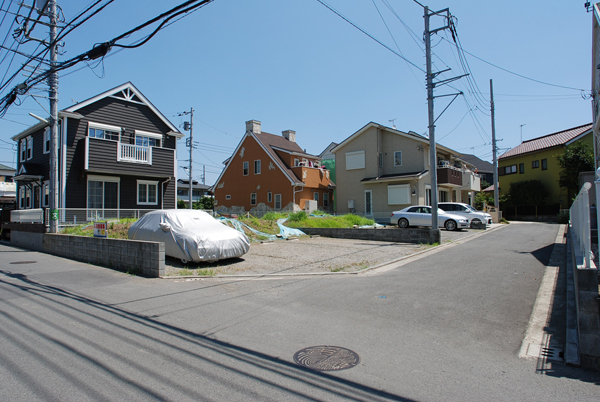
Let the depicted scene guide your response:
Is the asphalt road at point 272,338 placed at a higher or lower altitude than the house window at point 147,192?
lower

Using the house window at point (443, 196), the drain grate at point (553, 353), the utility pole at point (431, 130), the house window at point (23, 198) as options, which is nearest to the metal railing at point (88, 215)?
the house window at point (23, 198)

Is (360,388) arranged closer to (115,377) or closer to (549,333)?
(115,377)

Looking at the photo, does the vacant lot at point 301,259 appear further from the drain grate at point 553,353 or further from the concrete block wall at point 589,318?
the concrete block wall at point 589,318

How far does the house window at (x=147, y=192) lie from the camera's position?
71.9ft

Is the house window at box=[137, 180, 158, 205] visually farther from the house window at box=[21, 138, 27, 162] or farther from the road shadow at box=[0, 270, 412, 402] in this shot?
the road shadow at box=[0, 270, 412, 402]

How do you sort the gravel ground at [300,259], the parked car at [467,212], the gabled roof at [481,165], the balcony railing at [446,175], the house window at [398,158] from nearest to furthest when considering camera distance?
the gravel ground at [300,259] < the parked car at [467,212] < the balcony railing at [446,175] < the house window at [398,158] < the gabled roof at [481,165]

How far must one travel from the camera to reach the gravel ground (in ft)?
30.9

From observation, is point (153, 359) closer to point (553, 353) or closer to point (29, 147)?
point (553, 353)

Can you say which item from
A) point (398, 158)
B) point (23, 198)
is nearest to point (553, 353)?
point (398, 158)

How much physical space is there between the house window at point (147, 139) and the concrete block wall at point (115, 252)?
9351 millimetres

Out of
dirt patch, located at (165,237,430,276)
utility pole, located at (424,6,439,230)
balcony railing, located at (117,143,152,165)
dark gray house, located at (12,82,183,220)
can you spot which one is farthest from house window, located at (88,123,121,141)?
utility pole, located at (424,6,439,230)

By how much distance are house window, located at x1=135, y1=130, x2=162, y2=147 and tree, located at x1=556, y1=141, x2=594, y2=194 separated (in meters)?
31.0

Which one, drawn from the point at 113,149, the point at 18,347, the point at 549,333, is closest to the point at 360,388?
the point at 549,333

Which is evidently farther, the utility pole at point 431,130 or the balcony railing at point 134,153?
the balcony railing at point 134,153
